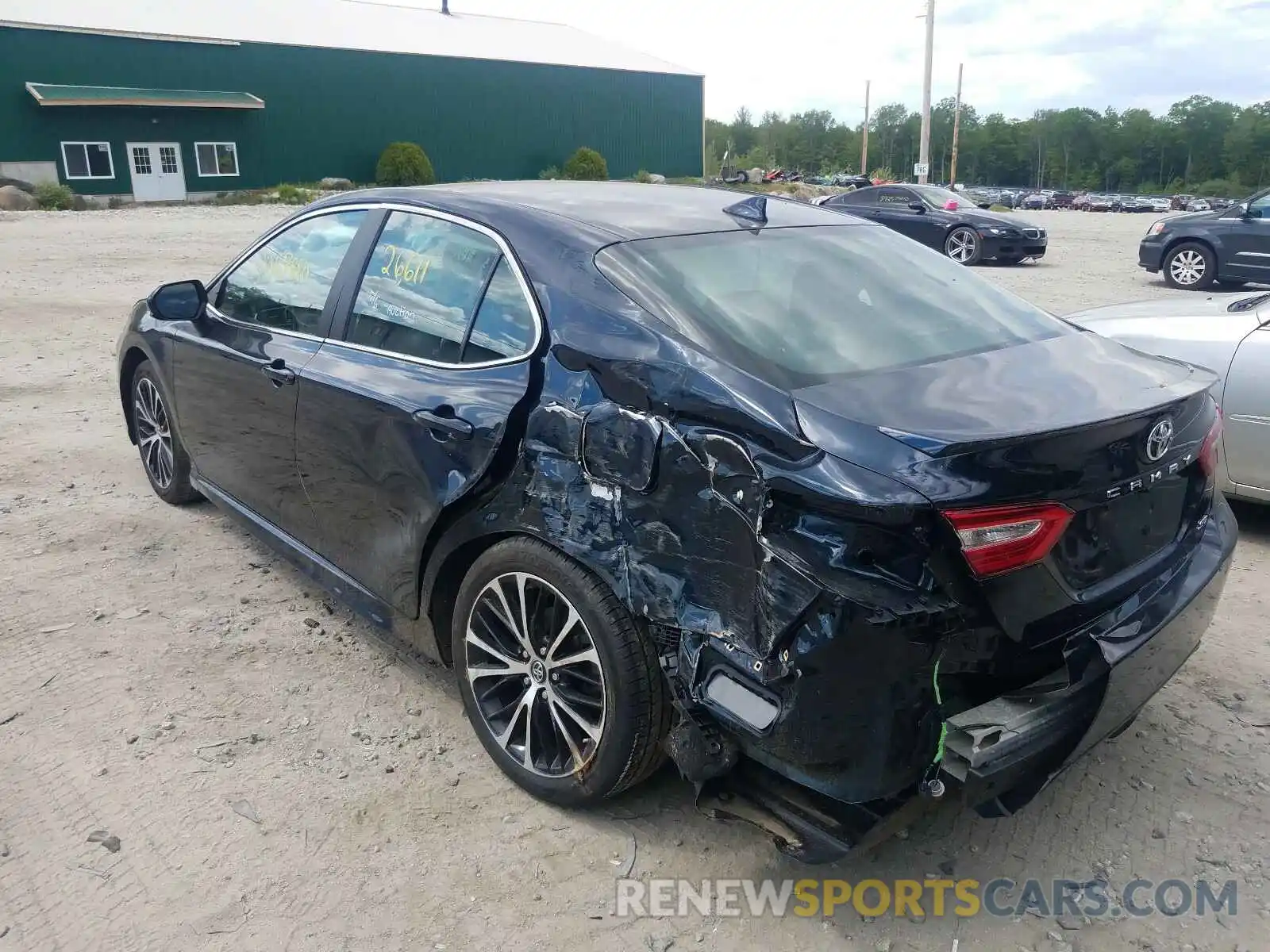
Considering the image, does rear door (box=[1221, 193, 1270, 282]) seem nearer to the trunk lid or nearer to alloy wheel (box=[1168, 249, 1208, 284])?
alloy wheel (box=[1168, 249, 1208, 284])

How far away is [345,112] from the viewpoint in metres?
40.4

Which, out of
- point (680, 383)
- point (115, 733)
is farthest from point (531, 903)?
point (115, 733)

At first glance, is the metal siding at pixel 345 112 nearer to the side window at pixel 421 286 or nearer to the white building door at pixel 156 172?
the white building door at pixel 156 172

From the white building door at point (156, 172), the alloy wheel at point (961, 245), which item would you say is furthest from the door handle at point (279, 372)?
the white building door at point (156, 172)

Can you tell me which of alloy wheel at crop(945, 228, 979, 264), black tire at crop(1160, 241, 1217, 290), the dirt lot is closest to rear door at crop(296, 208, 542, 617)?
the dirt lot

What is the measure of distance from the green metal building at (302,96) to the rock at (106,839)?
37212mm

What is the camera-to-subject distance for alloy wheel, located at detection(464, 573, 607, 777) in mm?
2725

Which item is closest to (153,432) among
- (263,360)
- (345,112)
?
(263,360)

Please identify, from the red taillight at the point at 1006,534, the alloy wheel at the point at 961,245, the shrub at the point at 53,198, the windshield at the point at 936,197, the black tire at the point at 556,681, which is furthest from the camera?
the shrub at the point at 53,198

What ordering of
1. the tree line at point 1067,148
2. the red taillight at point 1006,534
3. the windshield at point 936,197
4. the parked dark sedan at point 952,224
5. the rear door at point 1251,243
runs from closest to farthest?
the red taillight at point 1006,534
the rear door at point 1251,243
the parked dark sedan at point 952,224
the windshield at point 936,197
the tree line at point 1067,148

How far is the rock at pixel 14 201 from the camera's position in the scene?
29.5 meters

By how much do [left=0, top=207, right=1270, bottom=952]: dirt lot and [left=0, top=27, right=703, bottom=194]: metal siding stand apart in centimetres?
3657

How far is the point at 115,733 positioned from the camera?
3264mm

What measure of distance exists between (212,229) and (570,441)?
22185 mm
